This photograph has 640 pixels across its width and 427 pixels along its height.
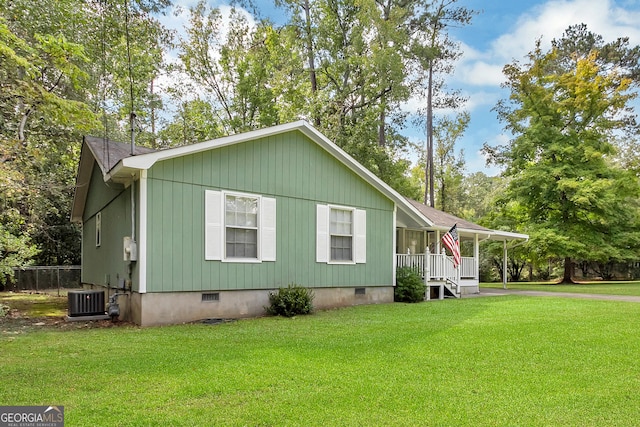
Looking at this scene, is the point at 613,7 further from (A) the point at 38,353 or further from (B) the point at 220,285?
(A) the point at 38,353

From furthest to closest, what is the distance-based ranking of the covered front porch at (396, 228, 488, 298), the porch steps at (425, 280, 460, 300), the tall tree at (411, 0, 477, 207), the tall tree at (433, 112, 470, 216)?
the tall tree at (433, 112, 470, 216) < the tall tree at (411, 0, 477, 207) < the porch steps at (425, 280, 460, 300) < the covered front porch at (396, 228, 488, 298)

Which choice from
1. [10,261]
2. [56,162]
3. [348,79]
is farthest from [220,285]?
[348,79]

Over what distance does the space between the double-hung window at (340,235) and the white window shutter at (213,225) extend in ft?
8.56

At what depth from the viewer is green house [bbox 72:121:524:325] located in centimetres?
816

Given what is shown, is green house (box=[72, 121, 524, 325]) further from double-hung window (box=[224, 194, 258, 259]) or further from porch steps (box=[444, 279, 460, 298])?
porch steps (box=[444, 279, 460, 298])

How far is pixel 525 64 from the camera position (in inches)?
964

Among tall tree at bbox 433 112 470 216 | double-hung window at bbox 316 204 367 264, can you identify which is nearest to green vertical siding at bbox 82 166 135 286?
double-hung window at bbox 316 204 367 264

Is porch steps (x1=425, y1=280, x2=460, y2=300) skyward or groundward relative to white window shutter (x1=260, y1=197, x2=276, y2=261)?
groundward

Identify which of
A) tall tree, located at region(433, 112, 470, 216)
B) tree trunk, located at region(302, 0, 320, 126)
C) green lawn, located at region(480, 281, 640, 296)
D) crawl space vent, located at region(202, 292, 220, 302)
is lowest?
green lawn, located at region(480, 281, 640, 296)

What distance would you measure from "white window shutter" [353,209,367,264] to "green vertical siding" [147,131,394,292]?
0.58ft

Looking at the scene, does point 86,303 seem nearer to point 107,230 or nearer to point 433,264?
point 107,230

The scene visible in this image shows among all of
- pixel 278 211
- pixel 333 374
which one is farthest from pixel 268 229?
pixel 333 374

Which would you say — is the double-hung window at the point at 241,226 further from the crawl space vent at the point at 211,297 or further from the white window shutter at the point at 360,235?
the white window shutter at the point at 360,235

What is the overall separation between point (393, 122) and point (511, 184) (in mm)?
7659
